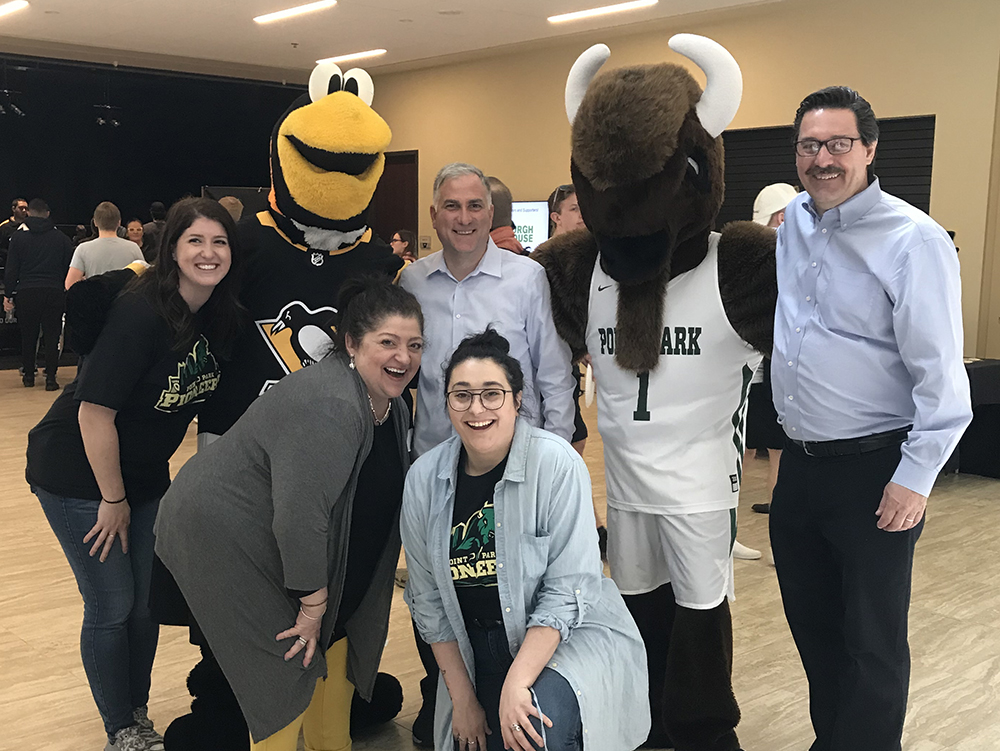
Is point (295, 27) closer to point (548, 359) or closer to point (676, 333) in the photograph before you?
point (548, 359)

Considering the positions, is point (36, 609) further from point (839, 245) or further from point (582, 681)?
point (839, 245)

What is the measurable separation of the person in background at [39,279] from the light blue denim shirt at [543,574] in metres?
7.20

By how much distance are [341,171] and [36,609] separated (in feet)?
7.28

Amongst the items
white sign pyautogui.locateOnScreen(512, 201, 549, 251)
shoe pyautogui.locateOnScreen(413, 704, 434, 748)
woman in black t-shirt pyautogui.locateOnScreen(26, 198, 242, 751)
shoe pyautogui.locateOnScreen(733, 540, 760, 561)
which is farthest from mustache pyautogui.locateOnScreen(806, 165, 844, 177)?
white sign pyautogui.locateOnScreen(512, 201, 549, 251)

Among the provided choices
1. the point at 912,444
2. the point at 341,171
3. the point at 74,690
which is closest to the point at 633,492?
the point at 912,444

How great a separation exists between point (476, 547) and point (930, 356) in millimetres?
1030

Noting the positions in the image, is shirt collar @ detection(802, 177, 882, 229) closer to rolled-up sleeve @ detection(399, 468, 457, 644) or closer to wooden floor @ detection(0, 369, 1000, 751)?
rolled-up sleeve @ detection(399, 468, 457, 644)

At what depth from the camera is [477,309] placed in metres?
2.50

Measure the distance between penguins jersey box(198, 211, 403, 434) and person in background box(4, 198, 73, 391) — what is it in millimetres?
6559

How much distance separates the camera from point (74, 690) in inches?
115

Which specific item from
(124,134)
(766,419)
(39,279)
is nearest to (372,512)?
(766,419)

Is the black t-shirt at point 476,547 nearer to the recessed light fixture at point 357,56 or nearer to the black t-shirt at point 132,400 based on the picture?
the black t-shirt at point 132,400

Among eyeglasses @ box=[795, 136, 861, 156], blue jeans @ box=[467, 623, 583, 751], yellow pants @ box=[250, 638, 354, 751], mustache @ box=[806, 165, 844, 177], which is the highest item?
eyeglasses @ box=[795, 136, 861, 156]

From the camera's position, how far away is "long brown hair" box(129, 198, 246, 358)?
2232mm
